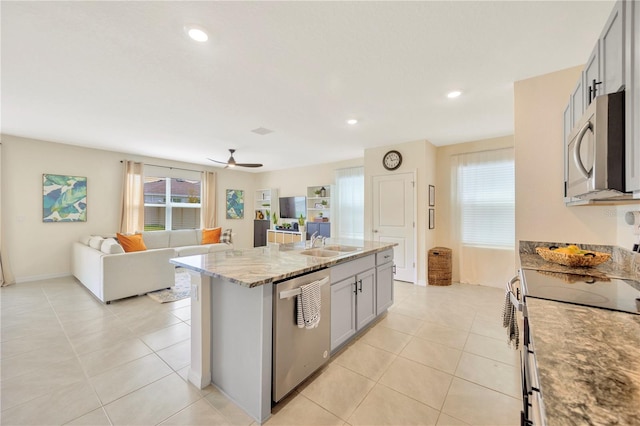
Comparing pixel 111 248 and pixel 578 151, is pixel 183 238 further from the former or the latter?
pixel 578 151

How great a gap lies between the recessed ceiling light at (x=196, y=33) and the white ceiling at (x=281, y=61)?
0.17ft

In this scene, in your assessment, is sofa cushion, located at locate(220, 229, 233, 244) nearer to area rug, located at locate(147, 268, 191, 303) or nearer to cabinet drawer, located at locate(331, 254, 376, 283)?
area rug, located at locate(147, 268, 191, 303)

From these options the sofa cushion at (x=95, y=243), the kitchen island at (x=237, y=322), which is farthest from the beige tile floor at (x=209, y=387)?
the sofa cushion at (x=95, y=243)

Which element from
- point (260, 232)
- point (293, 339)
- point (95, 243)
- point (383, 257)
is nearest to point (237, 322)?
point (293, 339)

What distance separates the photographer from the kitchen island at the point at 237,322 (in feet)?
5.19

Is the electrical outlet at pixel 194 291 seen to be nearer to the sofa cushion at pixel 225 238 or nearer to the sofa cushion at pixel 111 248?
the sofa cushion at pixel 111 248

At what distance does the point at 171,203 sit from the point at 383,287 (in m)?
5.58

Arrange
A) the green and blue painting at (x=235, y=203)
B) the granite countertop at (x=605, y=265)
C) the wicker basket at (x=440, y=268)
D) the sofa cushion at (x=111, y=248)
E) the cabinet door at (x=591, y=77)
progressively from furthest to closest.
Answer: the green and blue painting at (x=235, y=203)
the wicker basket at (x=440, y=268)
the sofa cushion at (x=111, y=248)
the granite countertop at (x=605, y=265)
the cabinet door at (x=591, y=77)

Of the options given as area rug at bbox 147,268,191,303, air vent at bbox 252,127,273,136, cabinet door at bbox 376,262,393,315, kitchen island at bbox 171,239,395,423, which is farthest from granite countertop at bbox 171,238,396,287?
air vent at bbox 252,127,273,136

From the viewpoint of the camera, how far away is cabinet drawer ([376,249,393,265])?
2.88m

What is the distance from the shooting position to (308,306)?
1777 millimetres

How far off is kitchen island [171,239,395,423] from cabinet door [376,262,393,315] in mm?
983

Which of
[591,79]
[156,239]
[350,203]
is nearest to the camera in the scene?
[591,79]

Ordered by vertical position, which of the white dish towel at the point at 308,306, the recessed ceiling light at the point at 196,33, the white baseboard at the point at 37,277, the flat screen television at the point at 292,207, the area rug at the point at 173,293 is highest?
the recessed ceiling light at the point at 196,33
